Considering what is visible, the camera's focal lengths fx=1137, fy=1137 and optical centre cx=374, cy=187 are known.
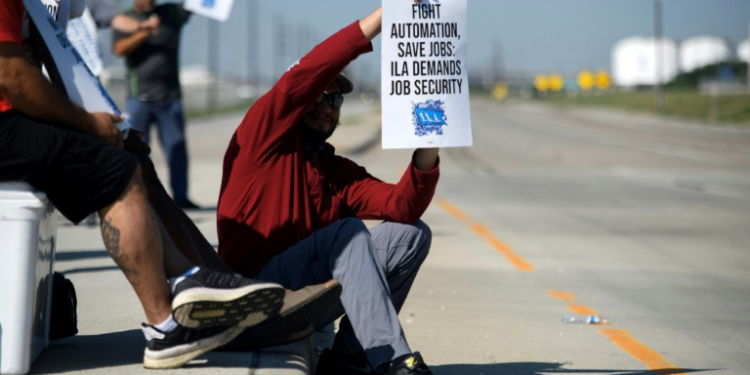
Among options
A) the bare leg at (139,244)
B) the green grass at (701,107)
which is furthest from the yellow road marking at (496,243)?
the green grass at (701,107)

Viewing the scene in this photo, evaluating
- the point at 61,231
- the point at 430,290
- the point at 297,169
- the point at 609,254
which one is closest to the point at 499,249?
the point at 609,254

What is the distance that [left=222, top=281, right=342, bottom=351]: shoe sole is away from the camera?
13.0 feet

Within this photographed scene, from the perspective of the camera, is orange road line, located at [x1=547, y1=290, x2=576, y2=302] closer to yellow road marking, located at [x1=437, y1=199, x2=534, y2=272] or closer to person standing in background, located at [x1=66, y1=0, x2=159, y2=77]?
yellow road marking, located at [x1=437, y1=199, x2=534, y2=272]

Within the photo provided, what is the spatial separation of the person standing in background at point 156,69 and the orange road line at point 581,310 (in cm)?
496

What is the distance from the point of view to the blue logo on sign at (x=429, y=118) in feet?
14.1

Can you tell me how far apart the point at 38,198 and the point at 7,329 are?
42cm

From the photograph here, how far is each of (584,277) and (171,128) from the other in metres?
4.43

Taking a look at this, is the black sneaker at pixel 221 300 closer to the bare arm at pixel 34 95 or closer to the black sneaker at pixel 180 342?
the black sneaker at pixel 180 342

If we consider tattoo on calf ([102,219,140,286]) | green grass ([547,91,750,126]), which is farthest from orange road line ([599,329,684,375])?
green grass ([547,91,750,126])

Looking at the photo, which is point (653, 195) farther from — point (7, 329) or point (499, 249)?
point (7, 329)

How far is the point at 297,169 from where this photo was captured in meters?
4.43

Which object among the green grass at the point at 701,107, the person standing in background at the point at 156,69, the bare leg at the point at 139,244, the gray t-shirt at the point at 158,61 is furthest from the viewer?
the green grass at the point at 701,107

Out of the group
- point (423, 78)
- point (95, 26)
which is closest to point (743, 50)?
point (95, 26)

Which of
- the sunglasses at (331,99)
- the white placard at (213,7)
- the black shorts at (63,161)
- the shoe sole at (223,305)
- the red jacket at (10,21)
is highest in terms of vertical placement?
the white placard at (213,7)
